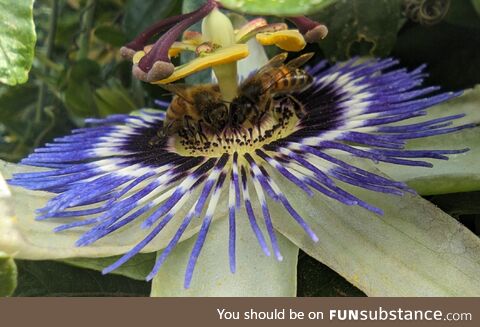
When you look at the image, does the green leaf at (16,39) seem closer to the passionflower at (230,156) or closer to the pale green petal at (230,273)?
the passionflower at (230,156)

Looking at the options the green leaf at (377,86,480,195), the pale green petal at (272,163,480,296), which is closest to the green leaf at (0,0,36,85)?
the pale green petal at (272,163,480,296)

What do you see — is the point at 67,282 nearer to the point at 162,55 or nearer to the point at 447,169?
the point at 162,55

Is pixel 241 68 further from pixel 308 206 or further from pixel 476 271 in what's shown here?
pixel 476 271

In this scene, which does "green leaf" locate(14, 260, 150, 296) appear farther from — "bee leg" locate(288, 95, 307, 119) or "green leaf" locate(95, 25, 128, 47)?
"green leaf" locate(95, 25, 128, 47)

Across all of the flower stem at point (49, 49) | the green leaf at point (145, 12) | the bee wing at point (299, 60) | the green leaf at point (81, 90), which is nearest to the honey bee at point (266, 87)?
the bee wing at point (299, 60)
